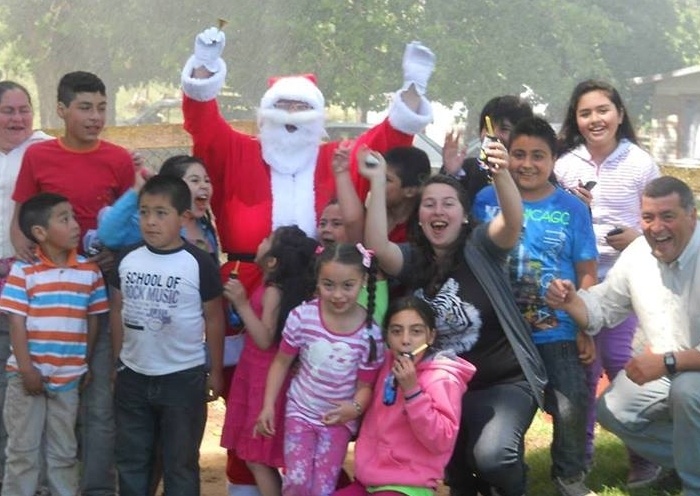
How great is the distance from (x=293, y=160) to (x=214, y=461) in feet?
5.70

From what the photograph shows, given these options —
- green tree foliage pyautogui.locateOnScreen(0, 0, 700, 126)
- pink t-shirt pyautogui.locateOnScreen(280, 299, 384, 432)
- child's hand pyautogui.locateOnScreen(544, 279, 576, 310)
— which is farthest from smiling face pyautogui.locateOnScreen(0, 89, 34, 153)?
green tree foliage pyautogui.locateOnScreen(0, 0, 700, 126)

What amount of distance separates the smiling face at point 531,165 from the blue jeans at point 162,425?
1.43 meters

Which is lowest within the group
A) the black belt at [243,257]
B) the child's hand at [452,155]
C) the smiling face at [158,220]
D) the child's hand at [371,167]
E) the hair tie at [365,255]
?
the black belt at [243,257]

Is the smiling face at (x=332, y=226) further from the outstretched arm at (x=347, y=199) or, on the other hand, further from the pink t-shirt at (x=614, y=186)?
the pink t-shirt at (x=614, y=186)

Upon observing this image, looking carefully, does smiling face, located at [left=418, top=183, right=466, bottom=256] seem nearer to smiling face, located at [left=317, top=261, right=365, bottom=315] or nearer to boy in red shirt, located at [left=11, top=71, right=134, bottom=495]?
smiling face, located at [left=317, top=261, right=365, bottom=315]

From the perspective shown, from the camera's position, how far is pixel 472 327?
13.5ft

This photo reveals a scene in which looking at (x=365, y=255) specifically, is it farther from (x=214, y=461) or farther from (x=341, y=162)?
(x=214, y=461)

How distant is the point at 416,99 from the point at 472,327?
3.29ft

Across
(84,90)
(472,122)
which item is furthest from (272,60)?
(84,90)

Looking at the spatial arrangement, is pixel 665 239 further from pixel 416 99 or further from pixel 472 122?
pixel 472 122

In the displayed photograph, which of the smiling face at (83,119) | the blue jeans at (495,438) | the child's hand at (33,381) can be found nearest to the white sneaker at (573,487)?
the blue jeans at (495,438)

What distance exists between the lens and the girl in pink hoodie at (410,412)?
12.4ft

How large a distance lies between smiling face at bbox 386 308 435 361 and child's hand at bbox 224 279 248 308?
59 cm

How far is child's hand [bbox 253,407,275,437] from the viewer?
4.03 m
